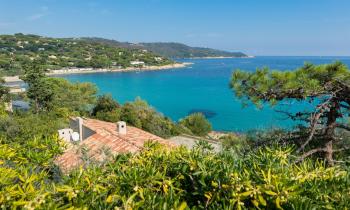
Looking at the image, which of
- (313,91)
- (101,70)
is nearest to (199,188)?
(313,91)

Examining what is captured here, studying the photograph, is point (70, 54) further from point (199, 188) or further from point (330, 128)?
point (199, 188)

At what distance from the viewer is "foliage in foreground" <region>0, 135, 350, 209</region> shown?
1.69m

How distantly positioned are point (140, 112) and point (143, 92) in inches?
1399

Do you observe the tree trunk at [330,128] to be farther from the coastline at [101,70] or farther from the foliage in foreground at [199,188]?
the coastline at [101,70]

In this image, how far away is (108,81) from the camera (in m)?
69.9

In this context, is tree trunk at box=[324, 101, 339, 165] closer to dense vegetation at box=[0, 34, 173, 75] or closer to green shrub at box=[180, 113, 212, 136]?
green shrub at box=[180, 113, 212, 136]

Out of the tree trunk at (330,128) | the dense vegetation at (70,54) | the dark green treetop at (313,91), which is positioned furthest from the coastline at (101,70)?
the tree trunk at (330,128)

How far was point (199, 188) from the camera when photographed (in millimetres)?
2027

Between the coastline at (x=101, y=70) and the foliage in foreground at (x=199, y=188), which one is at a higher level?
the foliage in foreground at (x=199, y=188)

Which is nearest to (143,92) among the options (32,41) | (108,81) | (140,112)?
(108,81)

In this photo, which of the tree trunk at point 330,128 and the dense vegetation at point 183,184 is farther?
the tree trunk at point 330,128

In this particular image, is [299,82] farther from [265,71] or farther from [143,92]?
[143,92]

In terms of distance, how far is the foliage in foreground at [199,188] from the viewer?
169 centimetres

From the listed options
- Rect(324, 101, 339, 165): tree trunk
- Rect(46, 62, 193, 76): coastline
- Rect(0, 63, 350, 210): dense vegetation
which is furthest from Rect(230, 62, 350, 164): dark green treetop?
Rect(46, 62, 193, 76): coastline
